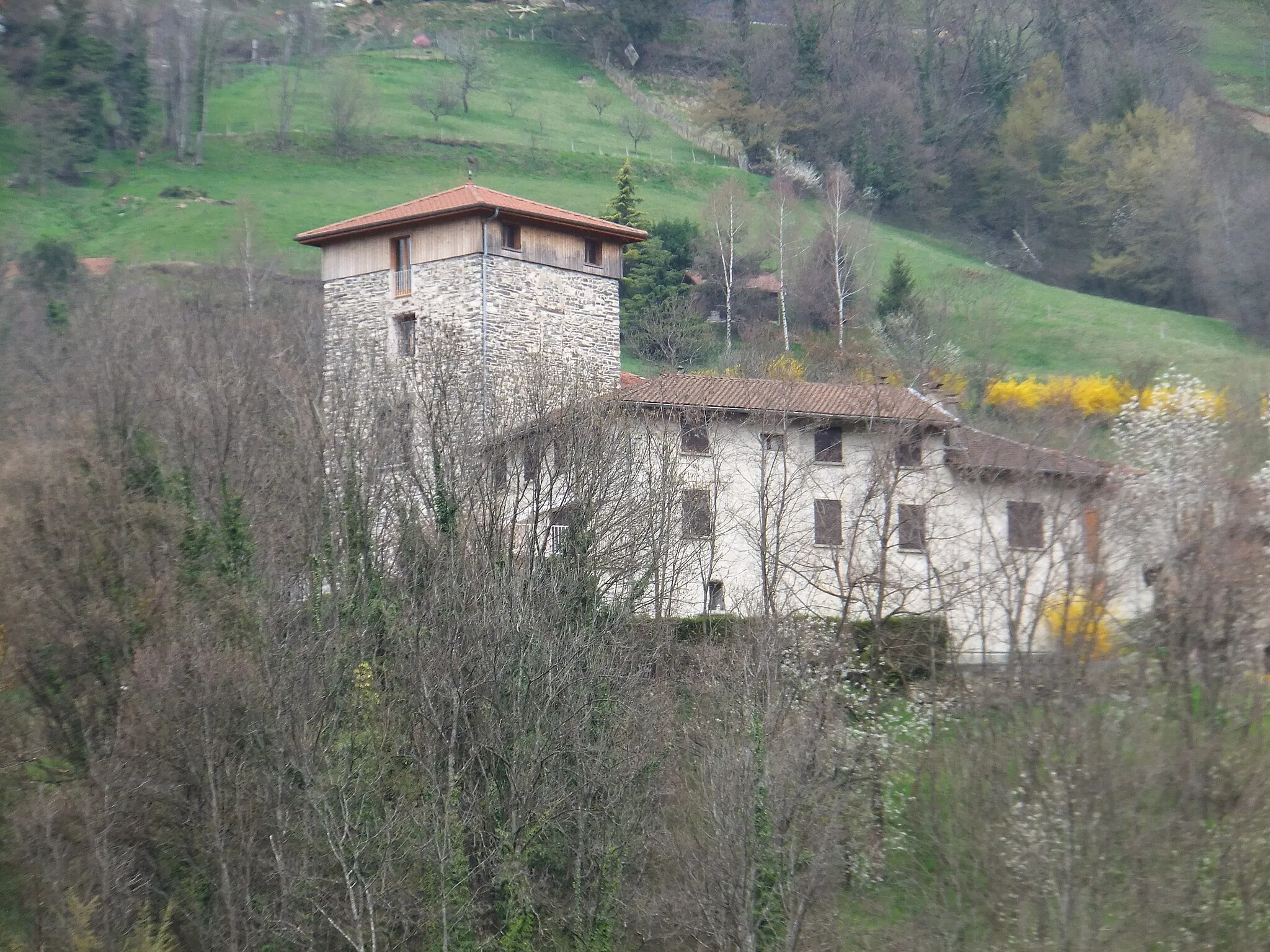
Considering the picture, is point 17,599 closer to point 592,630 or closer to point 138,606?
point 138,606

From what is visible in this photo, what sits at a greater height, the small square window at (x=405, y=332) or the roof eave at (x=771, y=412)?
the small square window at (x=405, y=332)

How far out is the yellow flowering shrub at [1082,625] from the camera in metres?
21.8

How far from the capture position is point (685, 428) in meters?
29.5

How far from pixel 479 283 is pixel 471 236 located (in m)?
1.26

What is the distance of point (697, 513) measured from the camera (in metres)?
28.6

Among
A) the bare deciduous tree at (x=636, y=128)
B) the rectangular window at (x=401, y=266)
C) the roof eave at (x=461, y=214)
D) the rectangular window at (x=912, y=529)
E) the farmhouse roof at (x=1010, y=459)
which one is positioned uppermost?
the bare deciduous tree at (x=636, y=128)

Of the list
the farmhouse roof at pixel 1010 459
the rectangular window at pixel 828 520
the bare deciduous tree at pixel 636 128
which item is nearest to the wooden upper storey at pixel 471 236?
the rectangular window at pixel 828 520

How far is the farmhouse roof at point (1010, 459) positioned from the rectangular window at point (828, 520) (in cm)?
243

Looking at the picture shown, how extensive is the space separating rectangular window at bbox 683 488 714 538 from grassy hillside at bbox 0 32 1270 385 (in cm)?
1993

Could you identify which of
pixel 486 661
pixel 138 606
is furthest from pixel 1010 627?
pixel 138 606

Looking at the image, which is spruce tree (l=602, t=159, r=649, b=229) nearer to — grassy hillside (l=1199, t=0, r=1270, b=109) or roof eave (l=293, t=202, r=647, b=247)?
roof eave (l=293, t=202, r=647, b=247)

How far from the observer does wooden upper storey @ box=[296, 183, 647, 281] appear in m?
33.9

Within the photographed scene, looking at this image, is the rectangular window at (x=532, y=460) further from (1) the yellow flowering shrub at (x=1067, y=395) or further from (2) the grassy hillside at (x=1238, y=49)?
(2) the grassy hillside at (x=1238, y=49)

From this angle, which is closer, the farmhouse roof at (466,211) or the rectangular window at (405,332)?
the farmhouse roof at (466,211)
